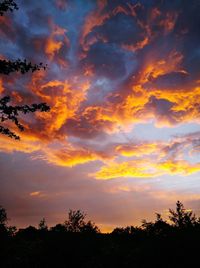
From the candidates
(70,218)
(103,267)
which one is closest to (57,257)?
(103,267)

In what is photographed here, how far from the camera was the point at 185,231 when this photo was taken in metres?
32.4

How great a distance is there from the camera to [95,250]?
149 feet

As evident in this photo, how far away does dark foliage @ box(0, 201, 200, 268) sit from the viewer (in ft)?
96.5

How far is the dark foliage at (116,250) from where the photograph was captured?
29.4 m

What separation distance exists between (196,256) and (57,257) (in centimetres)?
1996

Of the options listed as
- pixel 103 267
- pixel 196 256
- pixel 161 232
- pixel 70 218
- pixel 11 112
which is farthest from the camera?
pixel 70 218

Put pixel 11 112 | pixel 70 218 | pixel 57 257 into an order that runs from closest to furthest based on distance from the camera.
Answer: pixel 11 112 → pixel 57 257 → pixel 70 218

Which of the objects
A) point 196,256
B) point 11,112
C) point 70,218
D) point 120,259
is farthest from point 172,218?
point 70,218

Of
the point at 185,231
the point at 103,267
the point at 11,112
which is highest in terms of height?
the point at 11,112

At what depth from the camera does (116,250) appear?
1556 inches

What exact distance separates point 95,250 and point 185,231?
1649 cm

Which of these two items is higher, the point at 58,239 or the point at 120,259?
the point at 58,239

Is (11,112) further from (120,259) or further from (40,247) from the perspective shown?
(40,247)

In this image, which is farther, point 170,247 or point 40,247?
point 40,247
